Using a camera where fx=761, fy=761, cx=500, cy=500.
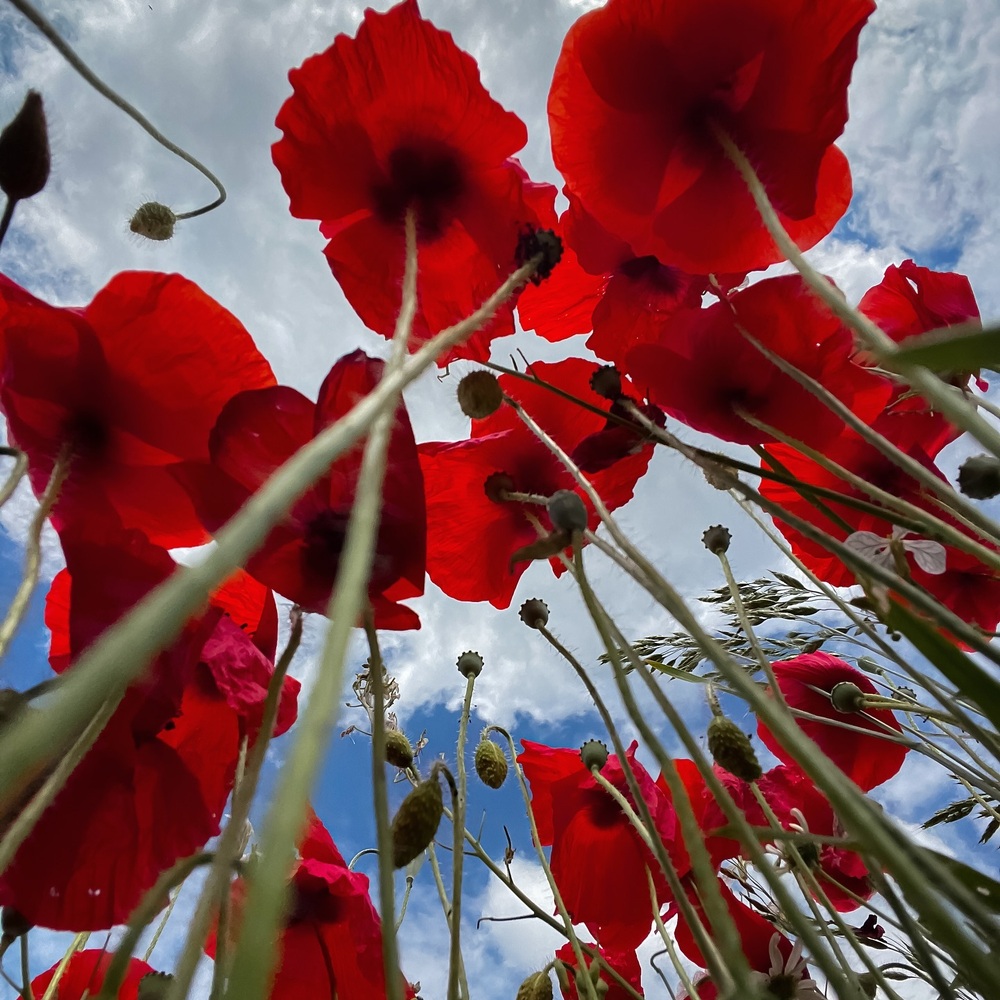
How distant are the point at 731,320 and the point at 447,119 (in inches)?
13.5

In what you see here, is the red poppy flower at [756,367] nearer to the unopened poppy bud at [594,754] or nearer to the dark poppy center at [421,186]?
the dark poppy center at [421,186]

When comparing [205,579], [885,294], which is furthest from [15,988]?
[885,294]

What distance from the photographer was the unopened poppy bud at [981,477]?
2.87 ft

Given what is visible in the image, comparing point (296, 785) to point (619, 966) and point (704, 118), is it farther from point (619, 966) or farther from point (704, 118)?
point (619, 966)

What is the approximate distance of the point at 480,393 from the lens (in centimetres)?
78

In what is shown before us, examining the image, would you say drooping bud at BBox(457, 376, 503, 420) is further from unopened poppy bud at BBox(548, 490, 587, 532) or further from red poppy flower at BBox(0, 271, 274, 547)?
unopened poppy bud at BBox(548, 490, 587, 532)

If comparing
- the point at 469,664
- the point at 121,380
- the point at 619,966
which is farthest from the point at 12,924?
the point at 619,966

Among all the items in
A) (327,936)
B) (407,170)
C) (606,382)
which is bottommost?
(327,936)

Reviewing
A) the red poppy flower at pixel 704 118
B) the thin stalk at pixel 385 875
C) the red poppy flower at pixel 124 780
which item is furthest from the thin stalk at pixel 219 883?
the red poppy flower at pixel 704 118

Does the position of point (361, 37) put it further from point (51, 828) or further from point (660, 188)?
point (51, 828)

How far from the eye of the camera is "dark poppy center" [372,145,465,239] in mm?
773

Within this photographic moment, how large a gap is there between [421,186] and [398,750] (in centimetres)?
71

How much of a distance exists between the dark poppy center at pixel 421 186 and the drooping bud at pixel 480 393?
18 centimetres

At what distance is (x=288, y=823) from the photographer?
0.53 ft
